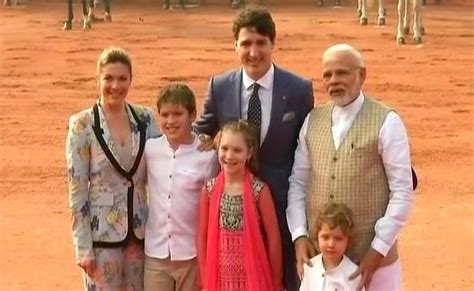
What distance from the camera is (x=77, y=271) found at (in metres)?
7.95

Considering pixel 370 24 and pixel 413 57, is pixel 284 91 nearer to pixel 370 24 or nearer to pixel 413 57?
pixel 413 57

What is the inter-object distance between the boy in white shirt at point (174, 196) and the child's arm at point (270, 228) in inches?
11.9

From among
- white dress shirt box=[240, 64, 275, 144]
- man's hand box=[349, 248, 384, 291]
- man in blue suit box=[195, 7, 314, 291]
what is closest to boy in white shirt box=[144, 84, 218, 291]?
man in blue suit box=[195, 7, 314, 291]

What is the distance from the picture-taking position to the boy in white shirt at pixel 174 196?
4949mm

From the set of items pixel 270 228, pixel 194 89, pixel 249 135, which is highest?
pixel 249 135

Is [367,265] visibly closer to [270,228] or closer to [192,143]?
[270,228]

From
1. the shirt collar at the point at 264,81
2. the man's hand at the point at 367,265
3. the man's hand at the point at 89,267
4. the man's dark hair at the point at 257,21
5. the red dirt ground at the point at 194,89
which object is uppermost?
the man's dark hair at the point at 257,21

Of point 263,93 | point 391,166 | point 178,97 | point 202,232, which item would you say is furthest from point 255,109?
point 391,166

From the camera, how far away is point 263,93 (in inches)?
196

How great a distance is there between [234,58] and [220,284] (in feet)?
51.3

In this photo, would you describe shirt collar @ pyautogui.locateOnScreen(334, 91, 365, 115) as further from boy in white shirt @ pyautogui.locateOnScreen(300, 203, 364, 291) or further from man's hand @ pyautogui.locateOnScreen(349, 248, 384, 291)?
man's hand @ pyautogui.locateOnScreen(349, 248, 384, 291)

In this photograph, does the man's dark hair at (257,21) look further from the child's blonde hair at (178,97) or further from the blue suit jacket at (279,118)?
the child's blonde hair at (178,97)

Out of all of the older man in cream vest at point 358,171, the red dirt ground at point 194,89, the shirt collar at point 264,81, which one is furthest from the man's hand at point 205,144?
the red dirt ground at point 194,89

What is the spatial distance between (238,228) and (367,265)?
59 cm
